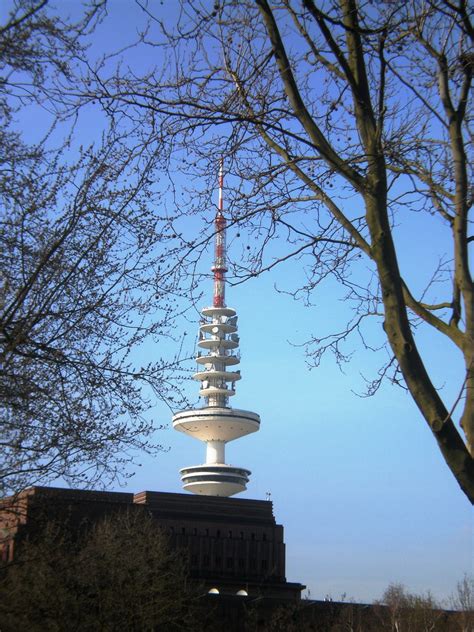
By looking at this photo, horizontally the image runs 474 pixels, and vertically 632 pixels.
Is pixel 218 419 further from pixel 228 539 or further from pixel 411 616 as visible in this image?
pixel 411 616

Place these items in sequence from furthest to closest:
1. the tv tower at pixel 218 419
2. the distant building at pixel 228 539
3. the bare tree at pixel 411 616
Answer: the tv tower at pixel 218 419
the distant building at pixel 228 539
the bare tree at pixel 411 616

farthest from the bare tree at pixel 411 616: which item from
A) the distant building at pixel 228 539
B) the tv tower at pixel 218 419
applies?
the tv tower at pixel 218 419

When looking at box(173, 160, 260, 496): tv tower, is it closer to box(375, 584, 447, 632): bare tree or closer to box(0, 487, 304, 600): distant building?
box(0, 487, 304, 600): distant building

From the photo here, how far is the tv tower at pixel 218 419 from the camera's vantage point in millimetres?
108812

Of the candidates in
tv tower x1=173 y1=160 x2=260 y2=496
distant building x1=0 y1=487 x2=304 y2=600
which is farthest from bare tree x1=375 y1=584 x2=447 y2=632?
tv tower x1=173 y1=160 x2=260 y2=496

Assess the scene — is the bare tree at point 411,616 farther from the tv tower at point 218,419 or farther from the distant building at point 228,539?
the tv tower at point 218,419

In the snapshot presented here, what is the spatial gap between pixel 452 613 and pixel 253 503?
81.2 feet

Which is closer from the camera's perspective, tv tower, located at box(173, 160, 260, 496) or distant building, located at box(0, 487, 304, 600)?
distant building, located at box(0, 487, 304, 600)

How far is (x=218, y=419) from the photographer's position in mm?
109688

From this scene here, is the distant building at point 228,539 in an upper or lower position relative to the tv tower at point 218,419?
lower

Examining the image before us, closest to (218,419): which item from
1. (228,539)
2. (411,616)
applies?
(228,539)

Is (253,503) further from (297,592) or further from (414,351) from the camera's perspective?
(414,351)

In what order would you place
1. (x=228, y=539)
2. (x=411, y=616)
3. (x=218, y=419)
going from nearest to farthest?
(x=411, y=616) → (x=228, y=539) → (x=218, y=419)

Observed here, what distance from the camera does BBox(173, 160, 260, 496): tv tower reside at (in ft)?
357
